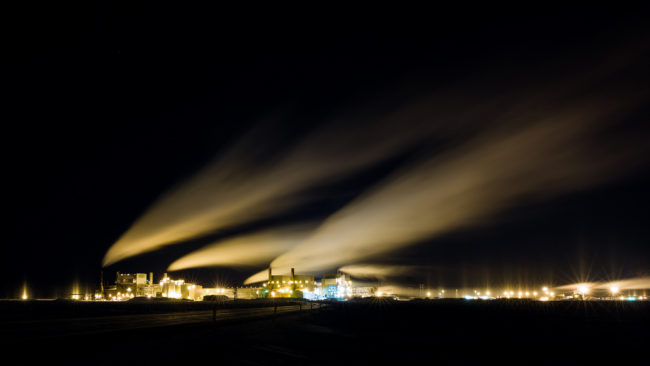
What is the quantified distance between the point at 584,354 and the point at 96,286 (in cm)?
19008

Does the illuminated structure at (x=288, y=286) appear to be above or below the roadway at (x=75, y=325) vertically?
below

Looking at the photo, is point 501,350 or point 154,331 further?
point 501,350

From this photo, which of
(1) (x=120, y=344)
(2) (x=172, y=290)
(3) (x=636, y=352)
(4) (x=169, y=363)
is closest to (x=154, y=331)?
(1) (x=120, y=344)

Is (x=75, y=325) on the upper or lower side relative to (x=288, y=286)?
upper

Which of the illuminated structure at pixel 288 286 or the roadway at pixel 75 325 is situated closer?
the roadway at pixel 75 325

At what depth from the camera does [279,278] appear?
19675 centimetres

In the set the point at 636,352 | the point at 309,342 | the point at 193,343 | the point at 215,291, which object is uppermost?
the point at 193,343

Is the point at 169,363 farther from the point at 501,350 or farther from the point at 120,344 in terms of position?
the point at 501,350

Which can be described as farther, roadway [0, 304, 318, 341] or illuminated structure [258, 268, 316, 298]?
illuminated structure [258, 268, 316, 298]

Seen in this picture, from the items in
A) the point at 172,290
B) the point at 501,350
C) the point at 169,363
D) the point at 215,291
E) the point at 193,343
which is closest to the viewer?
the point at 169,363

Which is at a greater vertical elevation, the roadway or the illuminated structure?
the roadway

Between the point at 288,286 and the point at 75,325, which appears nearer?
the point at 75,325

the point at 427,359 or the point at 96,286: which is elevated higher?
the point at 427,359

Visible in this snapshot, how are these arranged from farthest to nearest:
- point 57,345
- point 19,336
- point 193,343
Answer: point 19,336 → point 193,343 → point 57,345
